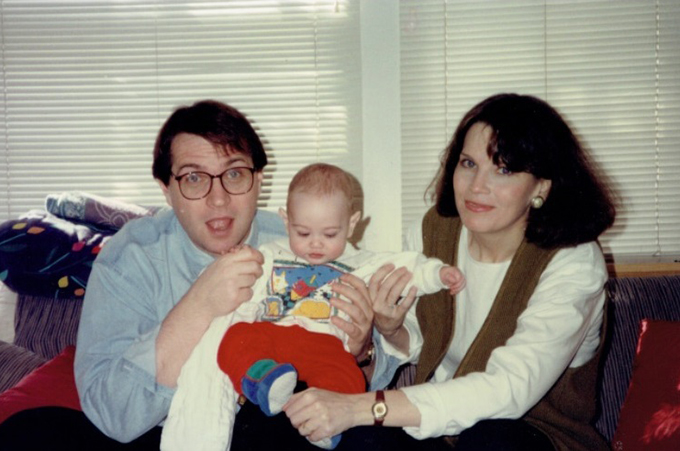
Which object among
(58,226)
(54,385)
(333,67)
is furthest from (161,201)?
(54,385)

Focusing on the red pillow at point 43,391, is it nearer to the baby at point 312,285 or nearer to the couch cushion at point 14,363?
the couch cushion at point 14,363

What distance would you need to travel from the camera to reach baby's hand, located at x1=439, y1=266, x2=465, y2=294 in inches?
66.2

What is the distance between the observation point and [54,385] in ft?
6.42

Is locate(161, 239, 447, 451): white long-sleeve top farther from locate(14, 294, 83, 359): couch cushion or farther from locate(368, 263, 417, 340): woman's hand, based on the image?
locate(14, 294, 83, 359): couch cushion

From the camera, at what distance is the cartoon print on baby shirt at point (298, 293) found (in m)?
1.68

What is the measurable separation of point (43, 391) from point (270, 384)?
3.15ft

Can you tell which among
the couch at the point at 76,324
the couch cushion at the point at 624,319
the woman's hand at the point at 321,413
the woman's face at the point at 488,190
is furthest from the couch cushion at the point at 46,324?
the couch cushion at the point at 624,319

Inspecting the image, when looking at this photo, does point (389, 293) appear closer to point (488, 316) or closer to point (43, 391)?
point (488, 316)

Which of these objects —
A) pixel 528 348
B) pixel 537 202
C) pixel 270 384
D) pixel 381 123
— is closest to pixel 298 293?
pixel 270 384

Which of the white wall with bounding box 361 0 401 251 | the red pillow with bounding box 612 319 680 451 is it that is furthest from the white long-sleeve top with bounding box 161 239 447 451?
the white wall with bounding box 361 0 401 251

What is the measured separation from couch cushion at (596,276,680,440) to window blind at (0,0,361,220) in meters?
1.35

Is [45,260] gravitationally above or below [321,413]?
above

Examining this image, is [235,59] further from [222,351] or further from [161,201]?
[222,351]

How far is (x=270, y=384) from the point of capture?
1356 millimetres
